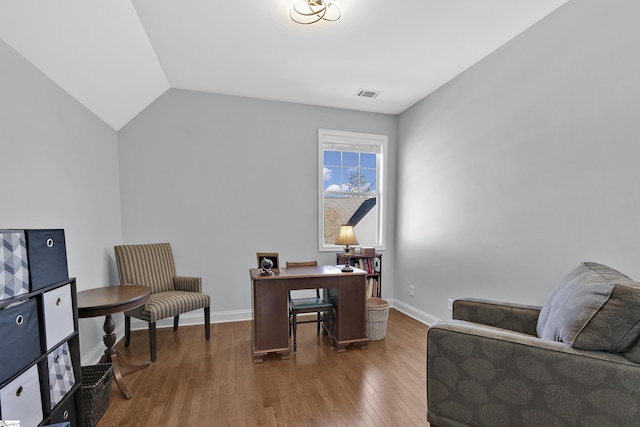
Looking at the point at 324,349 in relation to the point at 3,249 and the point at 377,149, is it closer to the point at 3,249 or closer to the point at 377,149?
the point at 3,249

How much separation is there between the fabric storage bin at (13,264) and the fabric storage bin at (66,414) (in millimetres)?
620

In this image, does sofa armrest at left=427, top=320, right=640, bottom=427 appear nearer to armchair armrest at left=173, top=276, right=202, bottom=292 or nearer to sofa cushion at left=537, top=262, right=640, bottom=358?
sofa cushion at left=537, top=262, right=640, bottom=358

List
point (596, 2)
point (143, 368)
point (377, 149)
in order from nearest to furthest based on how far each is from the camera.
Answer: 1. point (596, 2)
2. point (143, 368)
3. point (377, 149)

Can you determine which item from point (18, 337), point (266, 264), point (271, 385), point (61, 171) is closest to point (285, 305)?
point (266, 264)

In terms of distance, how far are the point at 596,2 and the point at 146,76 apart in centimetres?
365

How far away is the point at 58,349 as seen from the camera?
1415 millimetres

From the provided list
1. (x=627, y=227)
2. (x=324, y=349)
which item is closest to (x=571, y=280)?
(x=627, y=227)

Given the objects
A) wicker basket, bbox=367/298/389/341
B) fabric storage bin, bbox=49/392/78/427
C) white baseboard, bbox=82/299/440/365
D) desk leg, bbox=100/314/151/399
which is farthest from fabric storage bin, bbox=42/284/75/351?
wicker basket, bbox=367/298/389/341

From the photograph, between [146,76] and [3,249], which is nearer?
[3,249]

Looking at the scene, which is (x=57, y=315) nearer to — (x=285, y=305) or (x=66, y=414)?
(x=66, y=414)

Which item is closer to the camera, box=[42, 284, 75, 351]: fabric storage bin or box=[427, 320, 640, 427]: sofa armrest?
box=[427, 320, 640, 427]: sofa armrest

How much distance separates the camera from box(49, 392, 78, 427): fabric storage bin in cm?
132

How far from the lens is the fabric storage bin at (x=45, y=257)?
1.25 meters

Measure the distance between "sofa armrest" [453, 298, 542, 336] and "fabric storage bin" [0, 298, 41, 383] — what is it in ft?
7.86
